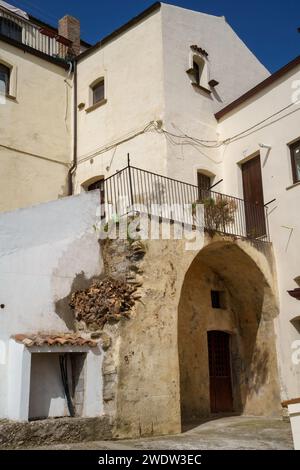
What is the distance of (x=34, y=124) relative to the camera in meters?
16.4

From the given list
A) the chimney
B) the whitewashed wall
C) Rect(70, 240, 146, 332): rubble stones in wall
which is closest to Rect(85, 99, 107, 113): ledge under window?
the chimney

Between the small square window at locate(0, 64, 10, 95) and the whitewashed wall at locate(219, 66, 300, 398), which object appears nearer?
the whitewashed wall at locate(219, 66, 300, 398)

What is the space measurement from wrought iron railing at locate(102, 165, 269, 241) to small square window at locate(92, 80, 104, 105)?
161 inches

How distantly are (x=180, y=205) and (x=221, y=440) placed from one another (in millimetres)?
5638

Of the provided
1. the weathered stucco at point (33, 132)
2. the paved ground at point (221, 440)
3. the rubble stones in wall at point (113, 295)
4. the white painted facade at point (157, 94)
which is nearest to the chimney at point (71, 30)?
the white painted facade at point (157, 94)

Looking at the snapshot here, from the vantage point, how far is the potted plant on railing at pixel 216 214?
12844mm

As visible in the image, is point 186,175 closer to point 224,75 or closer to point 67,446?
point 224,75

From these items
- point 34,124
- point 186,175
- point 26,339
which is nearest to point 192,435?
point 26,339

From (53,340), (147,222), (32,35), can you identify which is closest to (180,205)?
(147,222)

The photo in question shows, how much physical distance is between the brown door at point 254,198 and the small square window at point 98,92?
5.39 meters

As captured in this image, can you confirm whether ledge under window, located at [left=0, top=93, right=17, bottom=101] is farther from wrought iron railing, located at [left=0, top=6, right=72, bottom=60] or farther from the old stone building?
wrought iron railing, located at [left=0, top=6, right=72, bottom=60]

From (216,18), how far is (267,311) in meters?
10.1

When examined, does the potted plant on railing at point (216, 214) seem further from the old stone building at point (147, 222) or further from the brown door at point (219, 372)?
the brown door at point (219, 372)

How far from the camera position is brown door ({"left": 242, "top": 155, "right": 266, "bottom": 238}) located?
14367 millimetres
